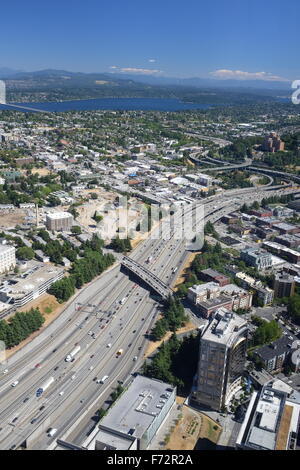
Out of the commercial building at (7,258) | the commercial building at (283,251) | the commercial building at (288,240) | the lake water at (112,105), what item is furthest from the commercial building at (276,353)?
the lake water at (112,105)

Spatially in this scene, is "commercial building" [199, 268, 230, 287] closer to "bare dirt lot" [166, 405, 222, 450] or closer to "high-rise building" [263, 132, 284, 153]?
"bare dirt lot" [166, 405, 222, 450]

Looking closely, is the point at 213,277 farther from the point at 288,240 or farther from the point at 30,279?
the point at 30,279

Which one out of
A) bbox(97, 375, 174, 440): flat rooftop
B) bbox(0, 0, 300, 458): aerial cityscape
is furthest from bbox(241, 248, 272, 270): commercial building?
bbox(97, 375, 174, 440): flat rooftop

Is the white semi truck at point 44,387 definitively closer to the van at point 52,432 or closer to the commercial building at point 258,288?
the van at point 52,432

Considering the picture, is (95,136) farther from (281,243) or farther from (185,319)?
(185,319)

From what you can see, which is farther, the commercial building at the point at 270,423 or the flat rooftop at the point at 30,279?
the flat rooftop at the point at 30,279
